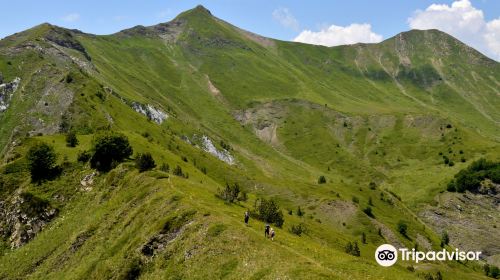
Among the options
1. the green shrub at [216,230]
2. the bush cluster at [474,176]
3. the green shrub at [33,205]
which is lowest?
the bush cluster at [474,176]

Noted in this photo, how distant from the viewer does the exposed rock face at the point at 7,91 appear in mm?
156250

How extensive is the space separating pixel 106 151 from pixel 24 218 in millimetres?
17396

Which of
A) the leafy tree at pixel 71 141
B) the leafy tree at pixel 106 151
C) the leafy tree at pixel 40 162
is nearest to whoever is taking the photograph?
the leafy tree at pixel 106 151

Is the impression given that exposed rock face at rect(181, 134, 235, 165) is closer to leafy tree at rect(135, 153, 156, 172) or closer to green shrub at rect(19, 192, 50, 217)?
green shrub at rect(19, 192, 50, 217)

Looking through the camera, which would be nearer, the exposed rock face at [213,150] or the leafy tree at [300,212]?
the leafy tree at [300,212]

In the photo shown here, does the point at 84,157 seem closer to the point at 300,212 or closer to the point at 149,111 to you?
the point at 300,212

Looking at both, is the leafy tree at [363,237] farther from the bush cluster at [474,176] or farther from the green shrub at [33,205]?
the bush cluster at [474,176]

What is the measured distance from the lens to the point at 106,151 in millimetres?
83375

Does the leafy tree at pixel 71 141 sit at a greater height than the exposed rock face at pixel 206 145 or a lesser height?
greater

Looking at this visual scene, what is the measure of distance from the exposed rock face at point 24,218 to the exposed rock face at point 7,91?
3432 inches

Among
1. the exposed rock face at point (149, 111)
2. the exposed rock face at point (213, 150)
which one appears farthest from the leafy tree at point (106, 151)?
the exposed rock face at point (213, 150)

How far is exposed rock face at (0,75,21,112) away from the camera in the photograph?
156250 mm

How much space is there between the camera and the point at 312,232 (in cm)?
9131

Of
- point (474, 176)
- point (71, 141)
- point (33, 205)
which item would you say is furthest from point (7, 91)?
point (474, 176)
